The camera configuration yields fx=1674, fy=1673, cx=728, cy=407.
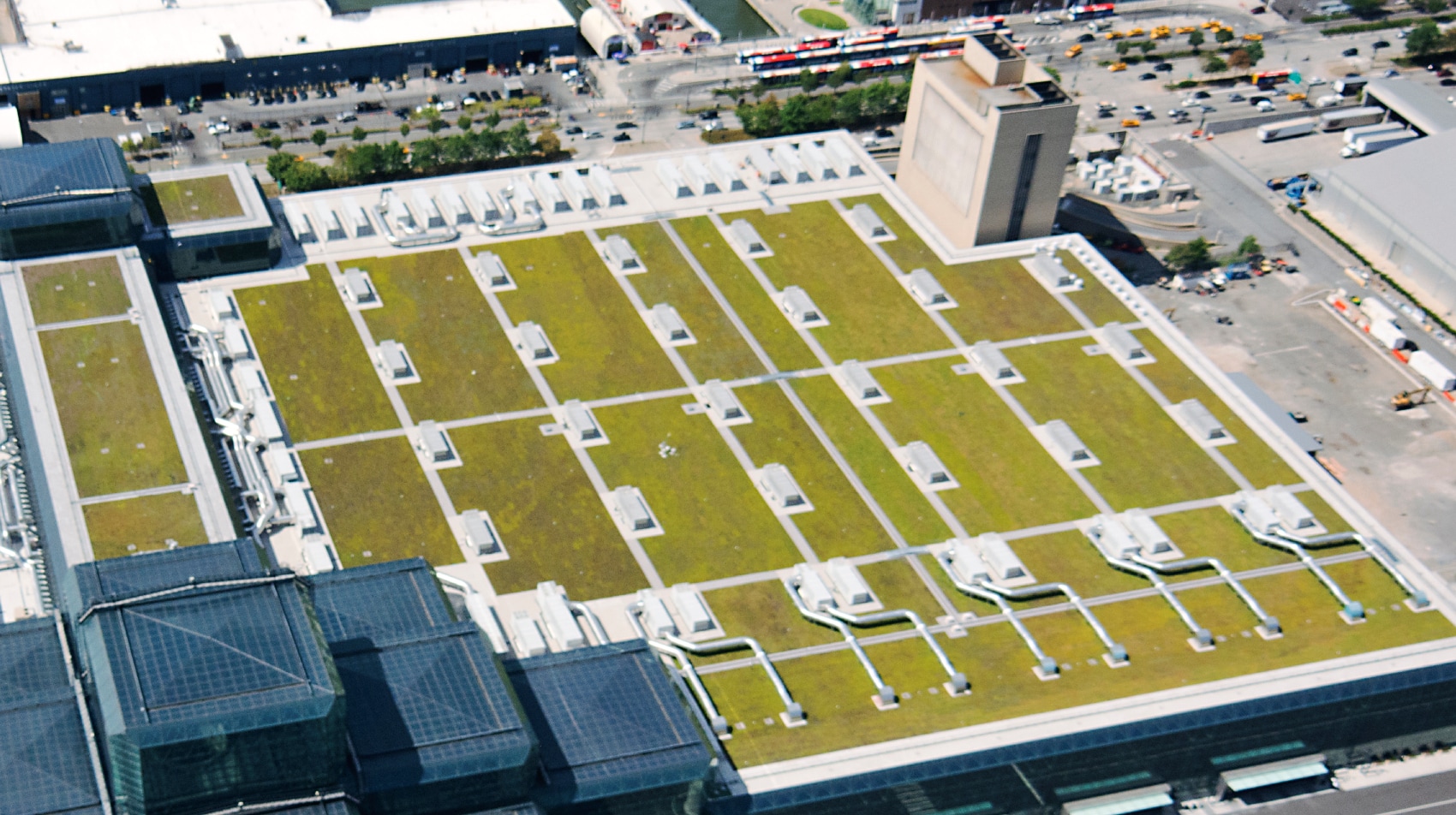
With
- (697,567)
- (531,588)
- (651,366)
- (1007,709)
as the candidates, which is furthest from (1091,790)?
(651,366)

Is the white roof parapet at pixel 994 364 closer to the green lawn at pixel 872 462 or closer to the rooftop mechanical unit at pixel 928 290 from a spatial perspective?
the rooftop mechanical unit at pixel 928 290

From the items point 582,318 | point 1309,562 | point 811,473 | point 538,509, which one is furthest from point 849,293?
point 1309,562

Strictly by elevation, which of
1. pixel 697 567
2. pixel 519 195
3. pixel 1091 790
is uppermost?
pixel 519 195

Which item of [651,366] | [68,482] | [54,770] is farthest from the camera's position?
[651,366]

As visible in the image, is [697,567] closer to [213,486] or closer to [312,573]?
[312,573]

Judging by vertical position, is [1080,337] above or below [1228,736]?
above

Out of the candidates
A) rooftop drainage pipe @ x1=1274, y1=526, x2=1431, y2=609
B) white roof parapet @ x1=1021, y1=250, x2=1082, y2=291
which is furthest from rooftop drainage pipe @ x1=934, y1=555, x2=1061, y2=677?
white roof parapet @ x1=1021, y1=250, x2=1082, y2=291

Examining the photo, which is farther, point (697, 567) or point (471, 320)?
point (471, 320)
